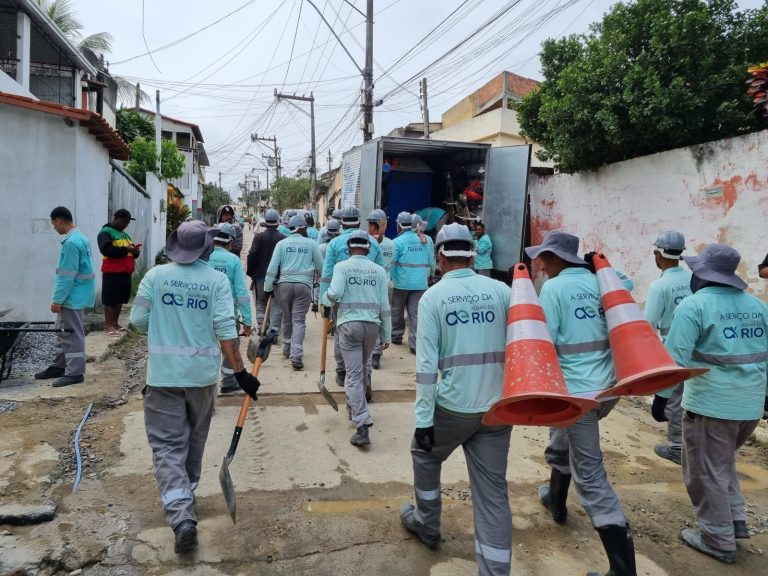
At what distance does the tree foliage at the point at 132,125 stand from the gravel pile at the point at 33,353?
17.0 meters

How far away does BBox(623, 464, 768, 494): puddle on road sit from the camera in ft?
13.8

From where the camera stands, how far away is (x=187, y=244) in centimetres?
341

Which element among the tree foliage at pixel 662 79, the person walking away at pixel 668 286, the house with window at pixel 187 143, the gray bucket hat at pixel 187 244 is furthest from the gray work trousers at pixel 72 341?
the house with window at pixel 187 143

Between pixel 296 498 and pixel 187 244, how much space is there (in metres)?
1.79

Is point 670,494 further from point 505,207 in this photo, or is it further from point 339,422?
point 505,207

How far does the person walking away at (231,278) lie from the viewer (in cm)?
498

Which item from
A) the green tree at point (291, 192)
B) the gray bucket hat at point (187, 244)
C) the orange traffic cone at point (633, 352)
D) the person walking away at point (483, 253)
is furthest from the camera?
the green tree at point (291, 192)

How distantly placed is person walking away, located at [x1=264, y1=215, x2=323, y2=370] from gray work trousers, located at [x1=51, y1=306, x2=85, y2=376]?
197cm

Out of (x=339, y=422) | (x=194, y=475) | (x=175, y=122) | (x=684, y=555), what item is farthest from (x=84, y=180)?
(x=175, y=122)

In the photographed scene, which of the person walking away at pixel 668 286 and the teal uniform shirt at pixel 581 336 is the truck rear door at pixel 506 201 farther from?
the teal uniform shirt at pixel 581 336

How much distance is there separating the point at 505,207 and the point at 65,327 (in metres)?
6.56

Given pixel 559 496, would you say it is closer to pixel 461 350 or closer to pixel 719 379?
pixel 719 379

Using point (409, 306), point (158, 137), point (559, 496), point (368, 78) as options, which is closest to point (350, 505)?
point (559, 496)

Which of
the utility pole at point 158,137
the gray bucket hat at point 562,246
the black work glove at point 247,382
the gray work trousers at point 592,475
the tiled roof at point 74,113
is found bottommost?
the gray work trousers at point 592,475
